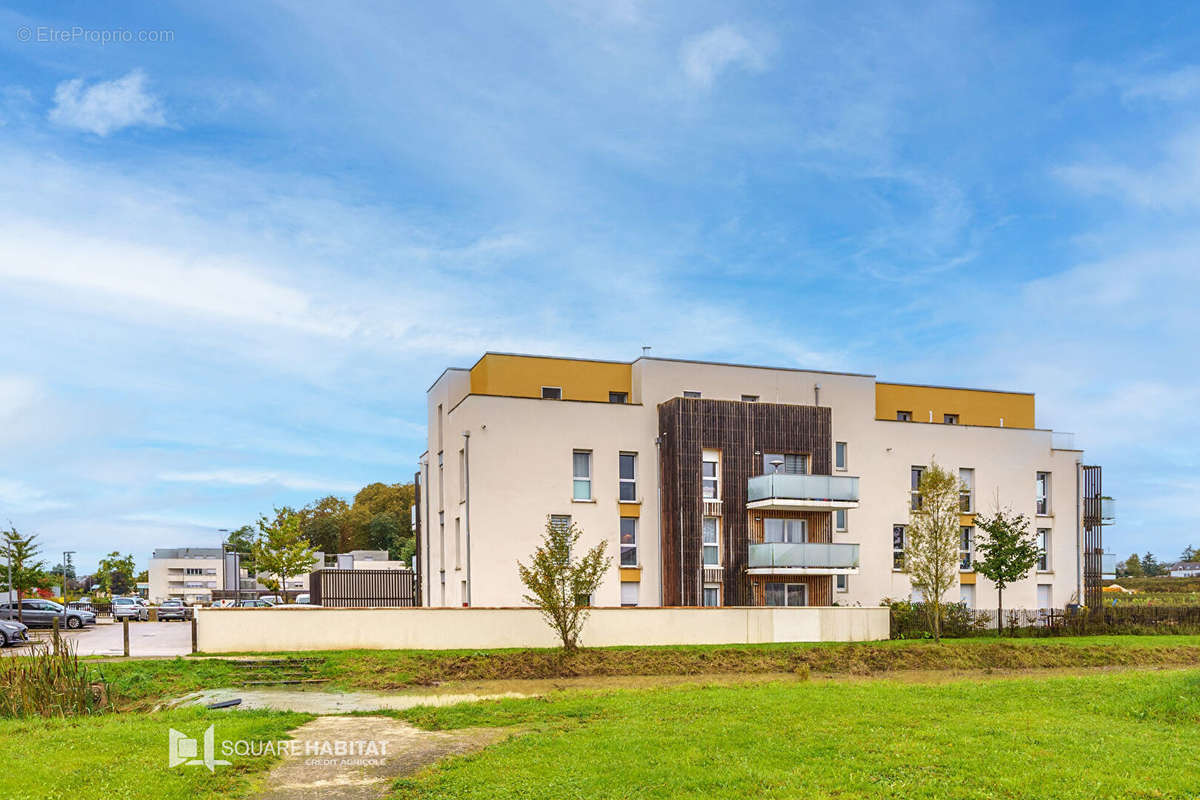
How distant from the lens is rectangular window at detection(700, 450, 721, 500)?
38719 mm

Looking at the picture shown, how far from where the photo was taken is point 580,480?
38.4 m

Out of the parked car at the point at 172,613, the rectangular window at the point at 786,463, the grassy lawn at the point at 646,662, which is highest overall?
the rectangular window at the point at 786,463

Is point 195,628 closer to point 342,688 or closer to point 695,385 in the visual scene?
point 342,688

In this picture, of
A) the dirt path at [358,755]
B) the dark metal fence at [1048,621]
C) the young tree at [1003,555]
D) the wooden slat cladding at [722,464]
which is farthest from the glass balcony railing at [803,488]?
the dirt path at [358,755]

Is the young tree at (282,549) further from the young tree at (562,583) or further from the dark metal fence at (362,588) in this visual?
the young tree at (562,583)

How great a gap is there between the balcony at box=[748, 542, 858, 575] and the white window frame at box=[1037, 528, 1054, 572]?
12.0 meters

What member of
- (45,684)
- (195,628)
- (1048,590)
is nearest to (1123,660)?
(1048,590)

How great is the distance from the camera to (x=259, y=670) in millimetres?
25422

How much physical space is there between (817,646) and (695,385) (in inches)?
468

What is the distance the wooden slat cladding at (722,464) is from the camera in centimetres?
3775

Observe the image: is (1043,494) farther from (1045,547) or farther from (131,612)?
(131,612)

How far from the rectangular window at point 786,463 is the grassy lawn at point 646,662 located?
8039mm

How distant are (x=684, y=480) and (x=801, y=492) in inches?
172

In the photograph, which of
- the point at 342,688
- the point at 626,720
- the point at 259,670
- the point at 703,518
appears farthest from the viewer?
the point at 703,518
